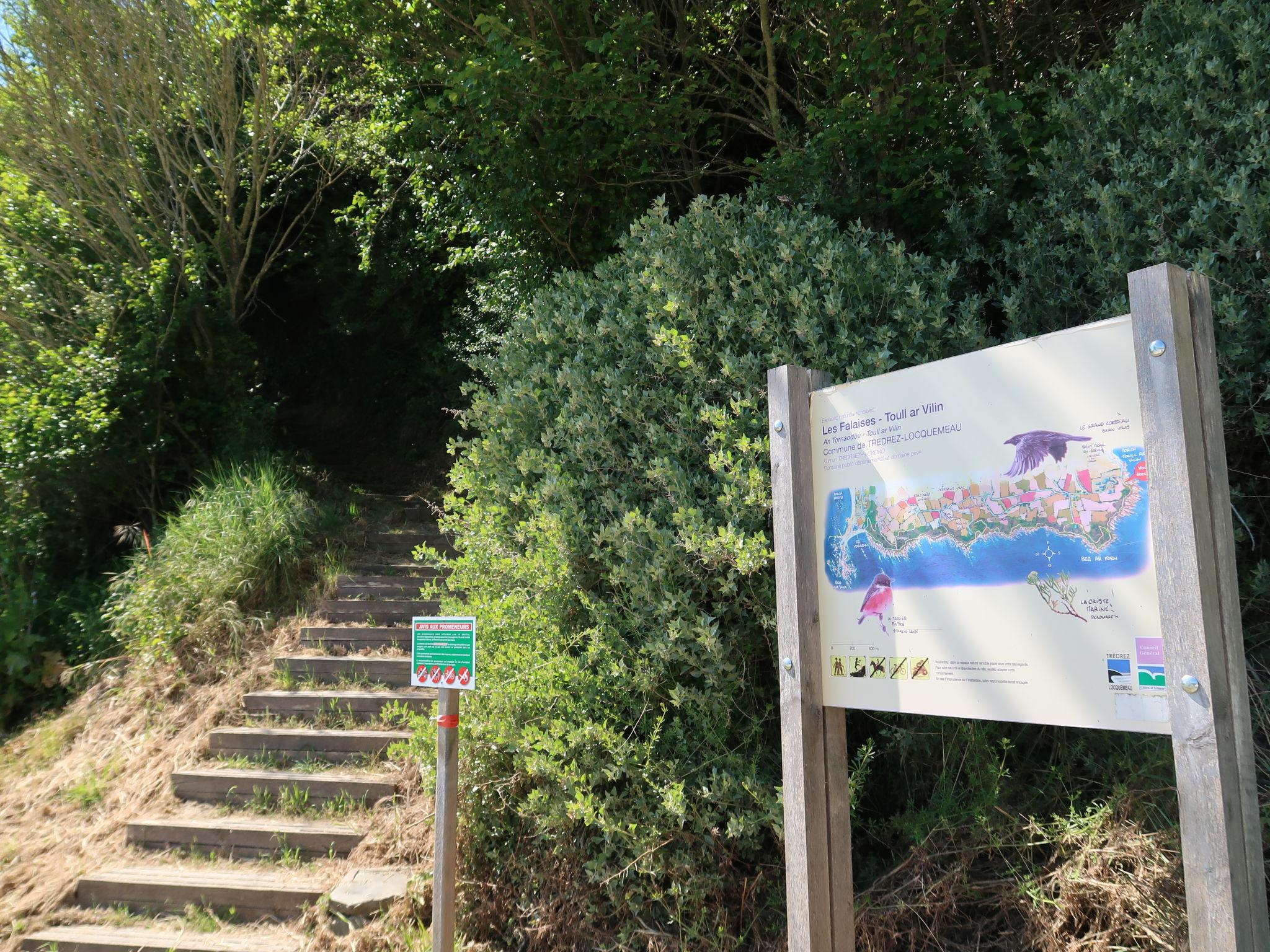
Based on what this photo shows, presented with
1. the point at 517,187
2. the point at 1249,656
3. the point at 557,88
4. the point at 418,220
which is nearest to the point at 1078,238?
the point at 1249,656

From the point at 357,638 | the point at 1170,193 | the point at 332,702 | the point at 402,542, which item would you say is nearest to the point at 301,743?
the point at 332,702

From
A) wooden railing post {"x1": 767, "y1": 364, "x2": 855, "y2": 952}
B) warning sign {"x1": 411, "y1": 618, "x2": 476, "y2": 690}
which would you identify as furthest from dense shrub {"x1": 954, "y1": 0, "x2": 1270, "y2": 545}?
warning sign {"x1": 411, "y1": 618, "x2": 476, "y2": 690}

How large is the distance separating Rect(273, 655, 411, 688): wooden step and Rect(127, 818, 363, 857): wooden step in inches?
51.2

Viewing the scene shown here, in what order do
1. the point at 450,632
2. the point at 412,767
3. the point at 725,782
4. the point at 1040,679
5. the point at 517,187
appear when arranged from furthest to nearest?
the point at 517,187 < the point at 412,767 < the point at 450,632 < the point at 725,782 < the point at 1040,679

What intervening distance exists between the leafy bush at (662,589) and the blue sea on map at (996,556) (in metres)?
0.59

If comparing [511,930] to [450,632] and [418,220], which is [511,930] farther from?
[418,220]

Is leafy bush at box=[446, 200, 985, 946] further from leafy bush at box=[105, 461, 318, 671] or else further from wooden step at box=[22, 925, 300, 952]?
leafy bush at box=[105, 461, 318, 671]

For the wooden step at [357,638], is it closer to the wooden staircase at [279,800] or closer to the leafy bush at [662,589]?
the wooden staircase at [279,800]

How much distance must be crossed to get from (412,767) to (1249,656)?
14.2 ft

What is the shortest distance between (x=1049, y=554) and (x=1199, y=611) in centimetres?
37

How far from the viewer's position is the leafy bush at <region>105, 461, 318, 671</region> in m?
7.27

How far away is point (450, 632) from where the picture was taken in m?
3.58

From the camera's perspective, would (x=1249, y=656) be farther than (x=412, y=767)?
No

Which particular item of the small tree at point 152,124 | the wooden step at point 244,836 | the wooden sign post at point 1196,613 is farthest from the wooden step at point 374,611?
A: the wooden sign post at point 1196,613
